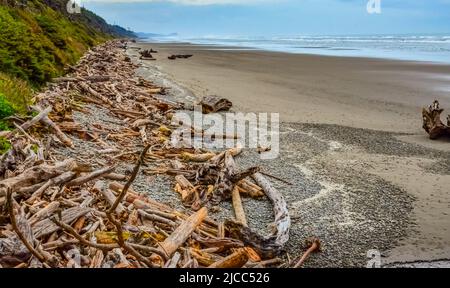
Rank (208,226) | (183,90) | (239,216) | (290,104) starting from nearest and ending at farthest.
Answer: (208,226)
(239,216)
(290,104)
(183,90)

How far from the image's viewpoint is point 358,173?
28.4ft

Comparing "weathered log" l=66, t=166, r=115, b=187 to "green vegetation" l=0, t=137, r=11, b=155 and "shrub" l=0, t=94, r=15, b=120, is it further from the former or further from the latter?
"shrub" l=0, t=94, r=15, b=120

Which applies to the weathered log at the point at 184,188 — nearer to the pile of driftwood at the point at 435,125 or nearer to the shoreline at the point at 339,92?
the shoreline at the point at 339,92

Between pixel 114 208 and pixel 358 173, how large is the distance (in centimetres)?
626

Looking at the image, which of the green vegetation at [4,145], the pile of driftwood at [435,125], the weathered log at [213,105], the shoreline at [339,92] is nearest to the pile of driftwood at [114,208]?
the green vegetation at [4,145]

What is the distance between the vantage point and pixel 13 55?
1351 cm

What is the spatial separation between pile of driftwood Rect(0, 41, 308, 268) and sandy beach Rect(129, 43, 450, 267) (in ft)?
2.01

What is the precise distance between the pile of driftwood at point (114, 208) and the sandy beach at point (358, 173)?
611mm

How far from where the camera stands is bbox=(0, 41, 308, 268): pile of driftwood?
12.9 feet

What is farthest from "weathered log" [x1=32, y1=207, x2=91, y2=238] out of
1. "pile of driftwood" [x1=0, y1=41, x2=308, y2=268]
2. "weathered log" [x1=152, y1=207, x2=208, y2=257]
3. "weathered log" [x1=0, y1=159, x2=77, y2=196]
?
"weathered log" [x1=152, y1=207, x2=208, y2=257]

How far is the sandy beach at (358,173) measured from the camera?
223 inches
